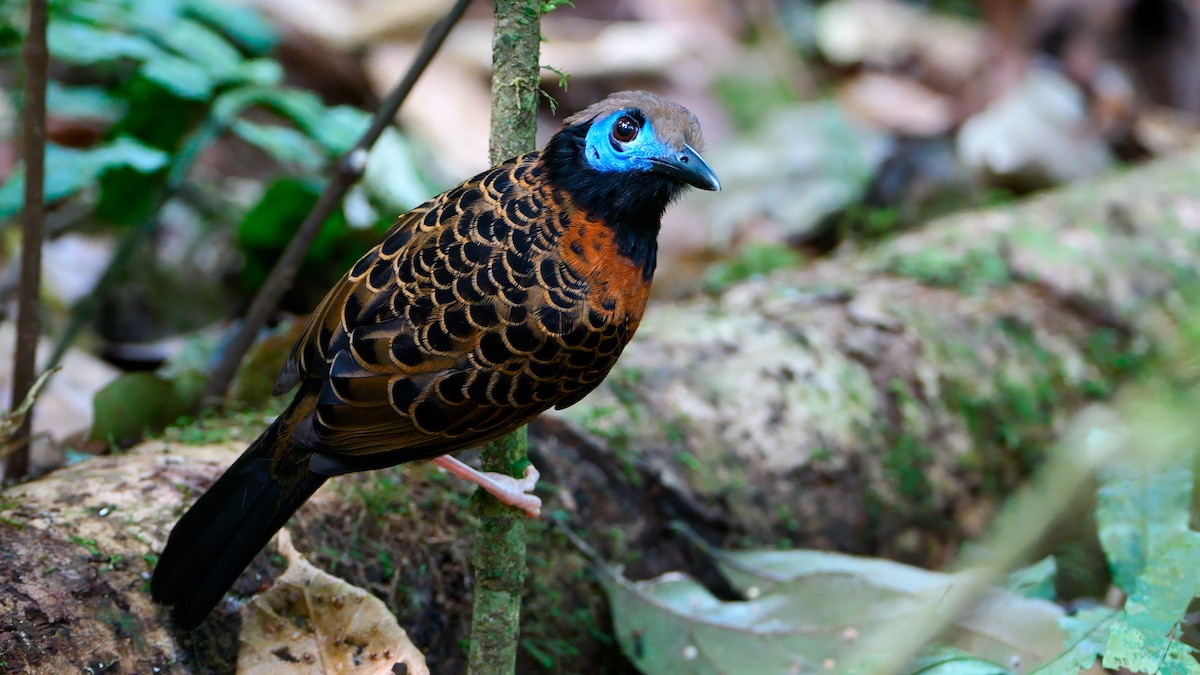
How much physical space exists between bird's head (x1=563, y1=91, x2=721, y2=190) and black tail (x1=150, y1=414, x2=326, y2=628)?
37.9 inches

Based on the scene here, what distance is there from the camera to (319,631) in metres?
2.40

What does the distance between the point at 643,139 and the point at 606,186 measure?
0.13m

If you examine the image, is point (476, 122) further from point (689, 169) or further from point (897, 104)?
point (689, 169)

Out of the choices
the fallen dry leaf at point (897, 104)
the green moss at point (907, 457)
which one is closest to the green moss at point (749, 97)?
the fallen dry leaf at point (897, 104)

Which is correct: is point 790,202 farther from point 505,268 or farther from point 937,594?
point 505,268

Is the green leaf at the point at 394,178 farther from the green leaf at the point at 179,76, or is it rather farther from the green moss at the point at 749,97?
the green moss at the point at 749,97

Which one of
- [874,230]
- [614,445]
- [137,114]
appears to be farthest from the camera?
[874,230]

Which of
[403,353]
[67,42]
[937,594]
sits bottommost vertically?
[937,594]

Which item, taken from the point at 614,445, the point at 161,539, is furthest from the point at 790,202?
the point at 161,539

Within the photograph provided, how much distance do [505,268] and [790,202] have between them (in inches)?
149

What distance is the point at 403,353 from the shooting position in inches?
92.0

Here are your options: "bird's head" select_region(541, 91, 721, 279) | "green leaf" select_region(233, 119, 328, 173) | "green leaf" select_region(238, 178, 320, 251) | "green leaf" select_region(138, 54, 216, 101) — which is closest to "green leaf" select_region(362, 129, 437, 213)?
"green leaf" select_region(238, 178, 320, 251)

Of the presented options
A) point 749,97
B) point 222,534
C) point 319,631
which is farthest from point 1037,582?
point 749,97

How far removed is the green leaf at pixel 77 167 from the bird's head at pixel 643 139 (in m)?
1.38
